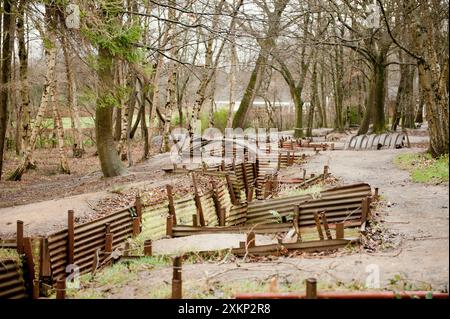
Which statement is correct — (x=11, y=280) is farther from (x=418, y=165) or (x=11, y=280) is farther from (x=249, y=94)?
(x=249, y=94)

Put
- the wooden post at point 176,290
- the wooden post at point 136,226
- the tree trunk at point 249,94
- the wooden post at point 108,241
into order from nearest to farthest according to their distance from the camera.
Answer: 1. the wooden post at point 176,290
2. the wooden post at point 108,241
3. the wooden post at point 136,226
4. the tree trunk at point 249,94

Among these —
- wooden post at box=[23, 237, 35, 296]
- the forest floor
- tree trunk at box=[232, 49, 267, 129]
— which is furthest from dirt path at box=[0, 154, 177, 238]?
tree trunk at box=[232, 49, 267, 129]

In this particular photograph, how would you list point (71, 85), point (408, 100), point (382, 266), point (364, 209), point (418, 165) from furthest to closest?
1. point (408, 100)
2. point (71, 85)
3. point (418, 165)
4. point (364, 209)
5. point (382, 266)

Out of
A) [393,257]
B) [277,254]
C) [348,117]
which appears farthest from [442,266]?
[348,117]

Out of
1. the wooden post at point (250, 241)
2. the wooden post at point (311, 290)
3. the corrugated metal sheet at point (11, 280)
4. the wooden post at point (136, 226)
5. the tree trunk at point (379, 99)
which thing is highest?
the tree trunk at point (379, 99)

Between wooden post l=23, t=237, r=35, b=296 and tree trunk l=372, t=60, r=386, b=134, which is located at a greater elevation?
tree trunk l=372, t=60, r=386, b=134

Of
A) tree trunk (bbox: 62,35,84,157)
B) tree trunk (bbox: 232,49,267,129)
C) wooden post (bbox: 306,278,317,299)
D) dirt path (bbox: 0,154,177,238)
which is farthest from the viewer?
tree trunk (bbox: 232,49,267,129)

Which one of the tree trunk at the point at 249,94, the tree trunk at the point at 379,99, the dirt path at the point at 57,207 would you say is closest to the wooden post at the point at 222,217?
the dirt path at the point at 57,207

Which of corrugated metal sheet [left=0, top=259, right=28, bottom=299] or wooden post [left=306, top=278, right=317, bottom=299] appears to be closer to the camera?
wooden post [left=306, top=278, right=317, bottom=299]

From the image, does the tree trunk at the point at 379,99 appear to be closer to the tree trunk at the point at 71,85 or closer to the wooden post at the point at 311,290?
the tree trunk at the point at 71,85

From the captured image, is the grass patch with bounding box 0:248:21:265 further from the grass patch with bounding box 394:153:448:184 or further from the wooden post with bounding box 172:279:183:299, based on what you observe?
the grass patch with bounding box 394:153:448:184

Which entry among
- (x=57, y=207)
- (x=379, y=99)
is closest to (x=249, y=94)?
(x=379, y=99)

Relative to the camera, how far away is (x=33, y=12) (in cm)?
900

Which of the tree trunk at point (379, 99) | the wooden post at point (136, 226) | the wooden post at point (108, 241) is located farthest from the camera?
the tree trunk at point (379, 99)
